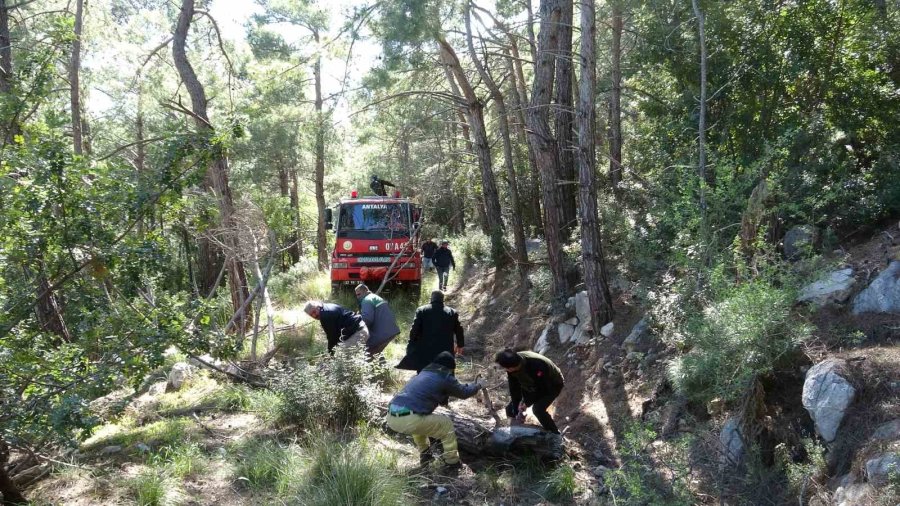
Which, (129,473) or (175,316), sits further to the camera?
(129,473)

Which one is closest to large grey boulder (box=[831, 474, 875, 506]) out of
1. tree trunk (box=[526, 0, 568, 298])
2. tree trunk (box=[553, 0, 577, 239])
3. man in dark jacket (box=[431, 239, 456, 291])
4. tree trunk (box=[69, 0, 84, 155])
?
tree trunk (box=[526, 0, 568, 298])

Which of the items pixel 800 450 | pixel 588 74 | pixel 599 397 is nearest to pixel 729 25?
pixel 588 74

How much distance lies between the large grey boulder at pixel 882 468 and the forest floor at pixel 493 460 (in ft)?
Answer: 1.69

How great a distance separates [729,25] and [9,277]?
935 centimetres

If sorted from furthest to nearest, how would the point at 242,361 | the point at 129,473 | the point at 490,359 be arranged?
the point at 490,359
the point at 242,361
the point at 129,473

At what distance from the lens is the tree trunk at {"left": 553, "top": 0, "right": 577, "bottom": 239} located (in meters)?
9.16

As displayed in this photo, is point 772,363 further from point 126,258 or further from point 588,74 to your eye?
point 126,258

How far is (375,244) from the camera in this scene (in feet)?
43.2

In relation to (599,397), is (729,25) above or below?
above

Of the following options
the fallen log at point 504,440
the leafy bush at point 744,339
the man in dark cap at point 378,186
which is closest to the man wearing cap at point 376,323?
the fallen log at point 504,440

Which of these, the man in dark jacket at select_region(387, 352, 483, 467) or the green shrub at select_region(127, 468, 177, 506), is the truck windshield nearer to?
the man in dark jacket at select_region(387, 352, 483, 467)

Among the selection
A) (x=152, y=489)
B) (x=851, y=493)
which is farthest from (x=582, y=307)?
(x=152, y=489)

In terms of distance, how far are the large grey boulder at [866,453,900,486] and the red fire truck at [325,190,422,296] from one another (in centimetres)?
977

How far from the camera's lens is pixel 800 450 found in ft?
14.5
